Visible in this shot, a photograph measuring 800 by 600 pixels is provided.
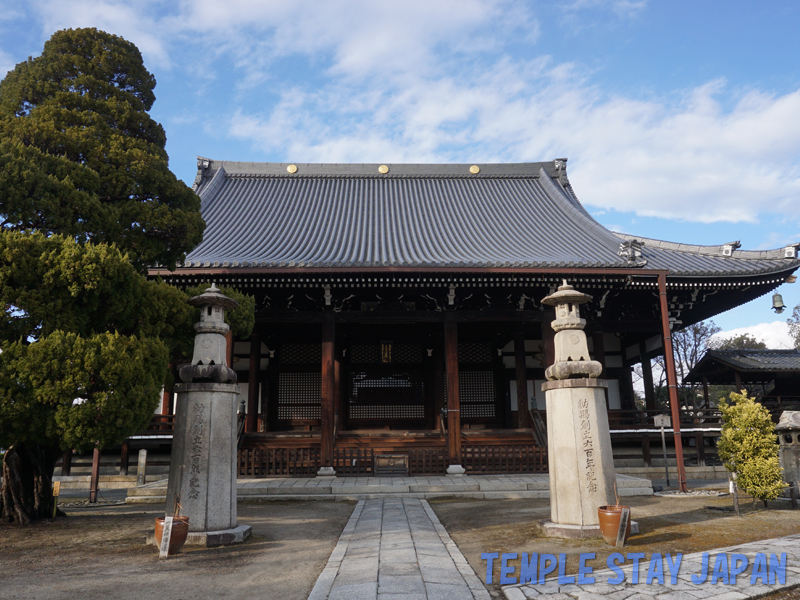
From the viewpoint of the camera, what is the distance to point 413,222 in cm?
1861

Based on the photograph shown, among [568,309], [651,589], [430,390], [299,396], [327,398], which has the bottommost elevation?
[651,589]

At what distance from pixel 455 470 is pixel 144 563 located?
27.3 ft

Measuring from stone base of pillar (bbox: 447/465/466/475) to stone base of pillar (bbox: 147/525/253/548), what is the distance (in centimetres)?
706

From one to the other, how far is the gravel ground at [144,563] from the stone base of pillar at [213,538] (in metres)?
0.11

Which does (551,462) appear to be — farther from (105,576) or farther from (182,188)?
(182,188)

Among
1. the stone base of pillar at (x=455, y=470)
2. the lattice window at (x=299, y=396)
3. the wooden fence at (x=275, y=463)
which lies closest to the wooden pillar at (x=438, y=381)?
the stone base of pillar at (x=455, y=470)

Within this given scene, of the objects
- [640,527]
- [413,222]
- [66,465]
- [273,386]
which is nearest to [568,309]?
[640,527]

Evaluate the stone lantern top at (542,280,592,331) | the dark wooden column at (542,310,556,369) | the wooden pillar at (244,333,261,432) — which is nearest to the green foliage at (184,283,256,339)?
the stone lantern top at (542,280,592,331)

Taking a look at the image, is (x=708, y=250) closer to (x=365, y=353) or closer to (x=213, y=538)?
(x=365, y=353)

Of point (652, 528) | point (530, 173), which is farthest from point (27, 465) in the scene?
point (530, 173)

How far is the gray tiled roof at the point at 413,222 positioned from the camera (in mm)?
13852

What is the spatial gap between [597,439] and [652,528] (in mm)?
1690

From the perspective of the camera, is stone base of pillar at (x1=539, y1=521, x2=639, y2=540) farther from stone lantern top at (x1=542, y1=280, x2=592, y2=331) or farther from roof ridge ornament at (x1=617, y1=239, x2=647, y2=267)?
roof ridge ornament at (x1=617, y1=239, x2=647, y2=267)

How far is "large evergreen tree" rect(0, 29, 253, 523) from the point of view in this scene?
253 inches
